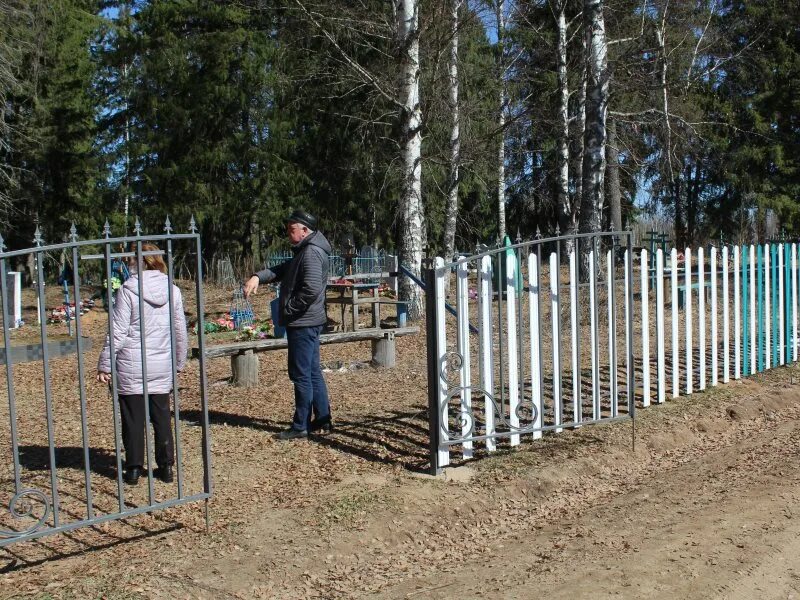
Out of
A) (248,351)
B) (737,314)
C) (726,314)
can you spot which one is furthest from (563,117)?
(248,351)

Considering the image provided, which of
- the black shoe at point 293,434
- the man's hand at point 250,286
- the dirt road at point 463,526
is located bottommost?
the dirt road at point 463,526

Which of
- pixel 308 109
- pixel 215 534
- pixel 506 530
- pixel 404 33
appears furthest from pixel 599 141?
pixel 308 109

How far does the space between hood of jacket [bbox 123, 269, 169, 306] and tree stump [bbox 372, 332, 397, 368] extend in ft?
16.1

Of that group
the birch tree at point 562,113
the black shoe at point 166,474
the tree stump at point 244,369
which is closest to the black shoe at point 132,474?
the black shoe at point 166,474

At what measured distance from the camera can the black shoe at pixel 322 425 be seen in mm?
6641

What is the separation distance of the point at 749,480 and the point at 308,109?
2463 centimetres

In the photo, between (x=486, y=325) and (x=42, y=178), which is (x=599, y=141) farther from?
(x=42, y=178)

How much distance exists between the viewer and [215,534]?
4652 mm

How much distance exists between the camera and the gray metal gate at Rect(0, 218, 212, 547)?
399 centimetres

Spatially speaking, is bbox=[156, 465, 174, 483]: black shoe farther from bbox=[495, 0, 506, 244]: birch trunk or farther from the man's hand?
bbox=[495, 0, 506, 244]: birch trunk

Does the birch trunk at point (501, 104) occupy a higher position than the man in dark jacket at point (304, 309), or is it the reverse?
the birch trunk at point (501, 104)

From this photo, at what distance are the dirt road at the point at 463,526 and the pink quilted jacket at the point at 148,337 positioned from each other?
870 mm

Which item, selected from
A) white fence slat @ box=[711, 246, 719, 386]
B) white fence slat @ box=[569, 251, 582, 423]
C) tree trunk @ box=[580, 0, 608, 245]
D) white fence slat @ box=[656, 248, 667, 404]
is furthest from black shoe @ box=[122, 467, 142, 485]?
tree trunk @ box=[580, 0, 608, 245]

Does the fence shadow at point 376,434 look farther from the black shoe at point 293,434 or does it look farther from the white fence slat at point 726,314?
the white fence slat at point 726,314
